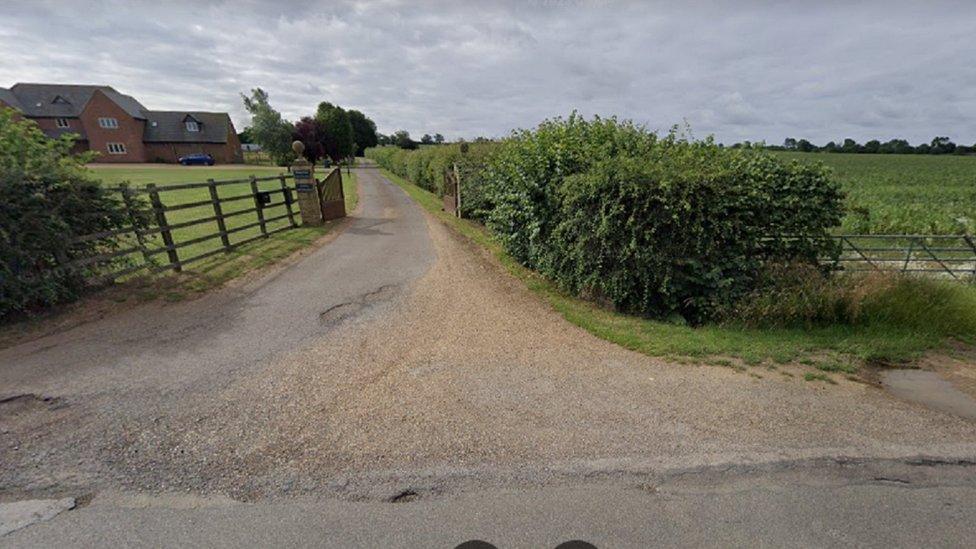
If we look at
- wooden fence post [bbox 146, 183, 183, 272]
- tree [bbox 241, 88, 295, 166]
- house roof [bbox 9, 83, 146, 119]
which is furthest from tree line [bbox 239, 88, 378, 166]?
wooden fence post [bbox 146, 183, 183, 272]

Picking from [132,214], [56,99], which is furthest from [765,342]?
[56,99]

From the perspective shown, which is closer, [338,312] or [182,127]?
[338,312]

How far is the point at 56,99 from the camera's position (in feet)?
161

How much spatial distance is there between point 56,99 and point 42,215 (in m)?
68.7

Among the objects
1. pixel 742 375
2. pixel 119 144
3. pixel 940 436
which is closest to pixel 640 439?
pixel 742 375

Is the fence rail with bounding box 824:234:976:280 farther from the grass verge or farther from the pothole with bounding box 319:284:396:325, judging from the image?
the pothole with bounding box 319:284:396:325

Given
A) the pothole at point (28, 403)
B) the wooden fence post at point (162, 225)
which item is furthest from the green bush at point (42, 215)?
the pothole at point (28, 403)

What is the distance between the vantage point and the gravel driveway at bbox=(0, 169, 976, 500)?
2.66 m

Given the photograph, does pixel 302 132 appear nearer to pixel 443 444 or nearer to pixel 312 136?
pixel 312 136

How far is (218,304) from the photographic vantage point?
5.68 m

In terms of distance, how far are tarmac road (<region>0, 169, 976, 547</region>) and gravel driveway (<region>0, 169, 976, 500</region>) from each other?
18 millimetres

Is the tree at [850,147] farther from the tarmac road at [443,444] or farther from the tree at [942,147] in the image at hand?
the tarmac road at [443,444]

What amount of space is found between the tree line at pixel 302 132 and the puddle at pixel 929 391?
46.6m

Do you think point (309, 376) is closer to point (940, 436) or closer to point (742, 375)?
point (742, 375)
